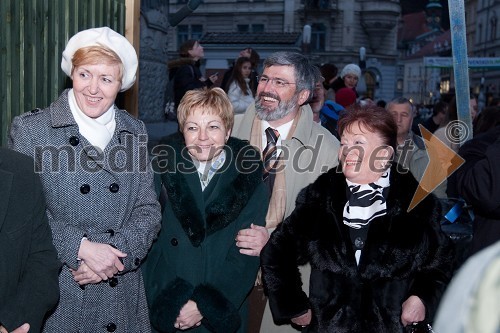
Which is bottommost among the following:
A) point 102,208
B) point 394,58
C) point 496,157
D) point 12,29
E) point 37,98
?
point 102,208

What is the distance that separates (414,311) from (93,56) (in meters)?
1.83

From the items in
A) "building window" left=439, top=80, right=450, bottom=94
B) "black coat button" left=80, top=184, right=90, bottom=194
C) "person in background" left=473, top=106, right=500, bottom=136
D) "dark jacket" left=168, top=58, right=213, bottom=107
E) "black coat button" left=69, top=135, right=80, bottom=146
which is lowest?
"black coat button" left=80, top=184, right=90, bottom=194

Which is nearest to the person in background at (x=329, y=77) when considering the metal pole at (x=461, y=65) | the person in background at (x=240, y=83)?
the person in background at (x=240, y=83)

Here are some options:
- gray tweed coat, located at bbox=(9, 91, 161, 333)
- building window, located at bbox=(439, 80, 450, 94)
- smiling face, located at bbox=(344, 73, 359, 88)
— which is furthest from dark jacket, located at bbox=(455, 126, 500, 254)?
building window, located at bbox=(439, 80, 450, 94)

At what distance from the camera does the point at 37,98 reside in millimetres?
3348

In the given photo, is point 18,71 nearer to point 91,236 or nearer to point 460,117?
point 91,236

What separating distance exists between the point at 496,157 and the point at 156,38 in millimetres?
4645

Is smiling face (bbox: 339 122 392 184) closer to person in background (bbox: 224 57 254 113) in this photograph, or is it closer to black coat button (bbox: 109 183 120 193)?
black coat button (bbox: 109 183 120 193)

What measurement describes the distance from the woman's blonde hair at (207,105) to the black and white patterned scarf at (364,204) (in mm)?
A: 724

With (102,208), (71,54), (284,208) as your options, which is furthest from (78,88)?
(284,208)

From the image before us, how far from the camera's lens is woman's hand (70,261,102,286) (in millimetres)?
2594

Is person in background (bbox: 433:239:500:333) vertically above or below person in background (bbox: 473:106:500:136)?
below

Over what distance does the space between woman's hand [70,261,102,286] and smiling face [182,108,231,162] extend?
2.48 feet

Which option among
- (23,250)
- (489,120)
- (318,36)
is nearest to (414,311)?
(23,250)
